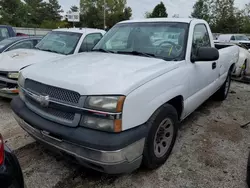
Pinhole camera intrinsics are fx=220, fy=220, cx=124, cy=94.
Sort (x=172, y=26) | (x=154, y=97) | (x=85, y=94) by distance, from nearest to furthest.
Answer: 1. (x=85, y=94)
2. (x=154, y=97)
3. (x=172, y=26)

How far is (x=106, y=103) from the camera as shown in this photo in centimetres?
195

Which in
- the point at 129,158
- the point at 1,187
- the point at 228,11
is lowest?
the point at 129,158

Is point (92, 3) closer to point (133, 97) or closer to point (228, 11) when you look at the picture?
point (228, 11)

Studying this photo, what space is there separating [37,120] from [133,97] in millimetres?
1049

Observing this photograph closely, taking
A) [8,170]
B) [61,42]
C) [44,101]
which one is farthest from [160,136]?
[61,42]

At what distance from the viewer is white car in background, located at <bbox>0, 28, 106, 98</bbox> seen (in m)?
4.40

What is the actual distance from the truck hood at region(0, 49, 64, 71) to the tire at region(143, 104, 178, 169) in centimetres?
291

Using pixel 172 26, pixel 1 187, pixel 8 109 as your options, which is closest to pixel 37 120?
pixel 1 187

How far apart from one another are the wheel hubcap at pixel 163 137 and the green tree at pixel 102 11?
56.9 m

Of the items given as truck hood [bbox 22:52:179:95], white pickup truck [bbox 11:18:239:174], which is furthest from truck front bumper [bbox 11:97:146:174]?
truck hood [bbox 22:52:179:95]

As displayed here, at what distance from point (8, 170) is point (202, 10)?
61.7 metres

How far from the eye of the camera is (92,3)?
199 ft

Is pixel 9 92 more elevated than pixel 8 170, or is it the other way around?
pixel 8 170

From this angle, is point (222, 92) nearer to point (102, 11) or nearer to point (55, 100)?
point (55, 100)
